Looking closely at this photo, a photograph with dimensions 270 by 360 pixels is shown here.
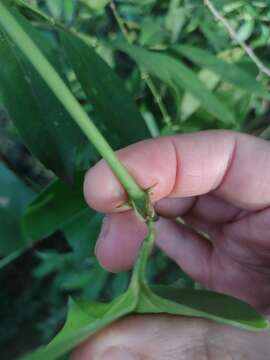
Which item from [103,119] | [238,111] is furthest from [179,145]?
[238,111]

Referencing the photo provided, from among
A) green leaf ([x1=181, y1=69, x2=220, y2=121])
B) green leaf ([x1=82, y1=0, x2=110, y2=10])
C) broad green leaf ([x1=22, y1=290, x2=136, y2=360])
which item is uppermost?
green leaf ([x1=82, y1=0, x2=110, y2=10])

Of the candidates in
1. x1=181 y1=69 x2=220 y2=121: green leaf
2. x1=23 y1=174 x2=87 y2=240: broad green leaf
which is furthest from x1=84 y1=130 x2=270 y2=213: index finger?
x1=181 y1=69 x2=220 y2=121: green leaf

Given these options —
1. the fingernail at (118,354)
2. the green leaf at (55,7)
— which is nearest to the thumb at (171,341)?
the fingernail at (118,354)

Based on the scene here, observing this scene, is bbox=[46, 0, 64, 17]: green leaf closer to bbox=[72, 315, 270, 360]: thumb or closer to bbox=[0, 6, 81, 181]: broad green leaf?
bbox=[0, 6, 81, 181]: broad green leaf

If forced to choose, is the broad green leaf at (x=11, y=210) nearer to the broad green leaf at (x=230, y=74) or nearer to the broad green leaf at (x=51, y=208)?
the broad green leaf at (x=51, y=208)

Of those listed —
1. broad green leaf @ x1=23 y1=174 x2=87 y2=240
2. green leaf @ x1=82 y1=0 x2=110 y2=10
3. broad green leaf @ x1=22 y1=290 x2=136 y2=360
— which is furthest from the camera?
green leaf @ x1=82 y1=0 x2=110 y2=10

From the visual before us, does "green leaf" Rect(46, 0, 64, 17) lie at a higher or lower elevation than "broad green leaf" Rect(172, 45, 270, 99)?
higher
